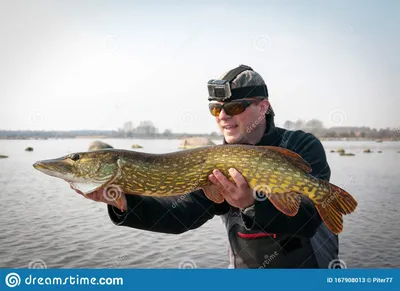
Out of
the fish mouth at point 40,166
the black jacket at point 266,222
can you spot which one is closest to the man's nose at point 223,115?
the black jacket at point 266,222

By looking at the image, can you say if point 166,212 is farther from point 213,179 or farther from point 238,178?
point 238,178

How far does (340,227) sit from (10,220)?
21.9 feet

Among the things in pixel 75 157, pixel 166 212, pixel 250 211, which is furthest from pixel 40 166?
pixel 250 211

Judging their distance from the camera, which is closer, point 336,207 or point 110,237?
point 336,207

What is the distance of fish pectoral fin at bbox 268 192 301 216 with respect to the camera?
2213 millimetres

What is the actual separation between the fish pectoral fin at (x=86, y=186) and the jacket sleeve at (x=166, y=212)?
21cm

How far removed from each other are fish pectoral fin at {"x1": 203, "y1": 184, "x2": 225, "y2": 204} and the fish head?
23.0 inches

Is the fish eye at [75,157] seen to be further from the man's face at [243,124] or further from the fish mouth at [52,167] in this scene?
the man's face at [243,124]

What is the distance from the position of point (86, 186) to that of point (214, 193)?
78cm

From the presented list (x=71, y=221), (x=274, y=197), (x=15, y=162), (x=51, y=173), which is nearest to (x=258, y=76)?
(x=274, y=197)

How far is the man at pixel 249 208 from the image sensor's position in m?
Result: 2.29

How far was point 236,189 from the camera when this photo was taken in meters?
2.26

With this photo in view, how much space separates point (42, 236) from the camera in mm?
6480

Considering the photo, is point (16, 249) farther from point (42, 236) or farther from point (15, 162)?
point (15, 162)
